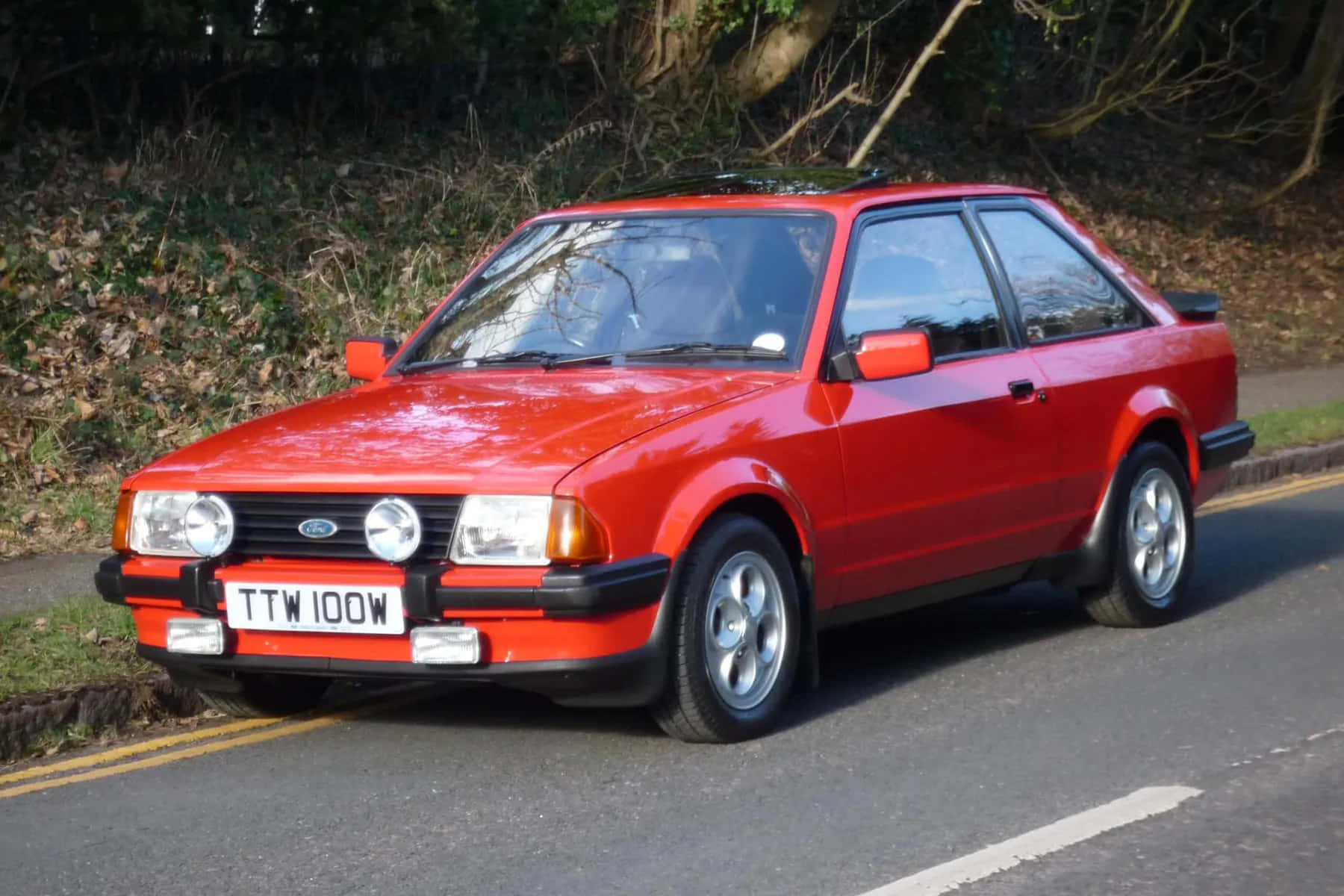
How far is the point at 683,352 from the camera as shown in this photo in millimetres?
6551

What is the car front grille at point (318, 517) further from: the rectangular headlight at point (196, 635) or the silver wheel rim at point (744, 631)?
the silver wheel rim at point (744, 631)

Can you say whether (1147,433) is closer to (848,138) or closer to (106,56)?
(106,56)

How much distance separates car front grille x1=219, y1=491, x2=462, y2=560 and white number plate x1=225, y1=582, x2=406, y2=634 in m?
0.11

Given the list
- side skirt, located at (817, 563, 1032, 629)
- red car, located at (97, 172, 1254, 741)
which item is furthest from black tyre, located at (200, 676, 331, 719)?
side skirt, located at (817, 563, 1032, 629)

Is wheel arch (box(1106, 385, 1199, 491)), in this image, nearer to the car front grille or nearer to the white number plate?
the car front grille

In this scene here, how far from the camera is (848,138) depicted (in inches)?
825

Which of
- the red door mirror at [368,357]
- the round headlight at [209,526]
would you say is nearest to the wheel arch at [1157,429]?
the red door mirror at [368,357]

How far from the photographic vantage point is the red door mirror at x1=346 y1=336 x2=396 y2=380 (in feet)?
23.8

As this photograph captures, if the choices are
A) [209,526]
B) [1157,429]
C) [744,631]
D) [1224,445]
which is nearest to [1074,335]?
[1157,429]

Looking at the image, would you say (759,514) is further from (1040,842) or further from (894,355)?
(1040,842)

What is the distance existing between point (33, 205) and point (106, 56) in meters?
1.61

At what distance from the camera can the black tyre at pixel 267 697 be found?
21.5 feet

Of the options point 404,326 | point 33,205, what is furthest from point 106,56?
point 404,326

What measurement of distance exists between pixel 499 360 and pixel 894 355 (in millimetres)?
1407
